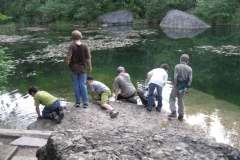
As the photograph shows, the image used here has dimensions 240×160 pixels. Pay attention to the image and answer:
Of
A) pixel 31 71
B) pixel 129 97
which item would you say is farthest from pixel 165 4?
pixel 129 97

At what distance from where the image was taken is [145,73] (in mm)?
12133

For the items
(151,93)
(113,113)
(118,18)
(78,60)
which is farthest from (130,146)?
(118,18)

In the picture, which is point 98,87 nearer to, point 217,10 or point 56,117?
point 56,117

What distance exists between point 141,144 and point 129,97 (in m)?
4.60

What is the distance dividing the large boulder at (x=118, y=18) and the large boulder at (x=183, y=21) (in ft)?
24.4

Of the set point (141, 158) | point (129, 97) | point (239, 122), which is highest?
point (141, 158)

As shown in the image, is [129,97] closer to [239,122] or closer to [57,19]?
[239,122]

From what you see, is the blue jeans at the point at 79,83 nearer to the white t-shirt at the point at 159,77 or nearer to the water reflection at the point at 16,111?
the water reflection at the point at 16,111

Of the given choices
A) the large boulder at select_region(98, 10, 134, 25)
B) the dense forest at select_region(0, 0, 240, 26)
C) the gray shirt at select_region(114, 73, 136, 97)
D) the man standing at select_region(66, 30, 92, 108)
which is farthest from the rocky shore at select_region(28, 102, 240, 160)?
the large boulder at select_region(98, 10, 134, 25)

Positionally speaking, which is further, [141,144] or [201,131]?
[201,131]

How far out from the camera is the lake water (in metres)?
7.20

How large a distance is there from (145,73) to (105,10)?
33.4 m

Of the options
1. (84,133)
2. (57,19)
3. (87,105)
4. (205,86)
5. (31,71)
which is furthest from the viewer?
(57,19)

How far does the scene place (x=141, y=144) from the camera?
2.94 metres
